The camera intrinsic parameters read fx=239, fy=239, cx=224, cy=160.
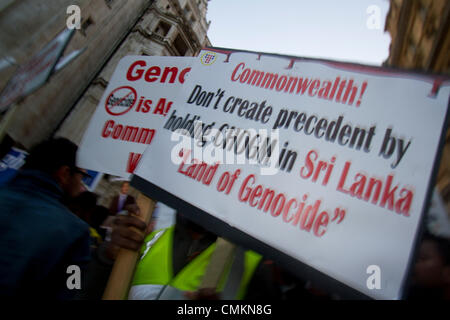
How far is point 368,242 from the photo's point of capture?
42.3 inches

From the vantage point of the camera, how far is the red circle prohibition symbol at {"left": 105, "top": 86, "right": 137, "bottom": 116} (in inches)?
90.0

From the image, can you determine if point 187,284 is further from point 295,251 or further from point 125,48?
point 125,48

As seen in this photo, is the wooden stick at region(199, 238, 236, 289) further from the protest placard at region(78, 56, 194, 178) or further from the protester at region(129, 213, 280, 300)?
the protest placard at region(78, 56, 194, 178)

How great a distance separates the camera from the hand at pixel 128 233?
1344 mm

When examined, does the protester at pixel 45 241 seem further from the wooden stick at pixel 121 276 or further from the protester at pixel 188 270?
the protester at pixel 188 270

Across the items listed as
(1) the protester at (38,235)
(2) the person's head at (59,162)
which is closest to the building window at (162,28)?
(2) the person's head at (59,162)

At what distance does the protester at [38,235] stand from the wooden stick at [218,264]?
86cm

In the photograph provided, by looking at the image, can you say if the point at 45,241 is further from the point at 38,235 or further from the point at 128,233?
the point at 128,233

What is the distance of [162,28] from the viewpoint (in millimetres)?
16891

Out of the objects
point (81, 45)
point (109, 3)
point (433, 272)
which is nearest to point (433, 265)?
point (433, 272)

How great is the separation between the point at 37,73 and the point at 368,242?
3.24 m

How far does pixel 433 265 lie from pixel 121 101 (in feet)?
9.61

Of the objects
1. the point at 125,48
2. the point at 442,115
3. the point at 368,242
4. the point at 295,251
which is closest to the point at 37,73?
the point at 295,251
